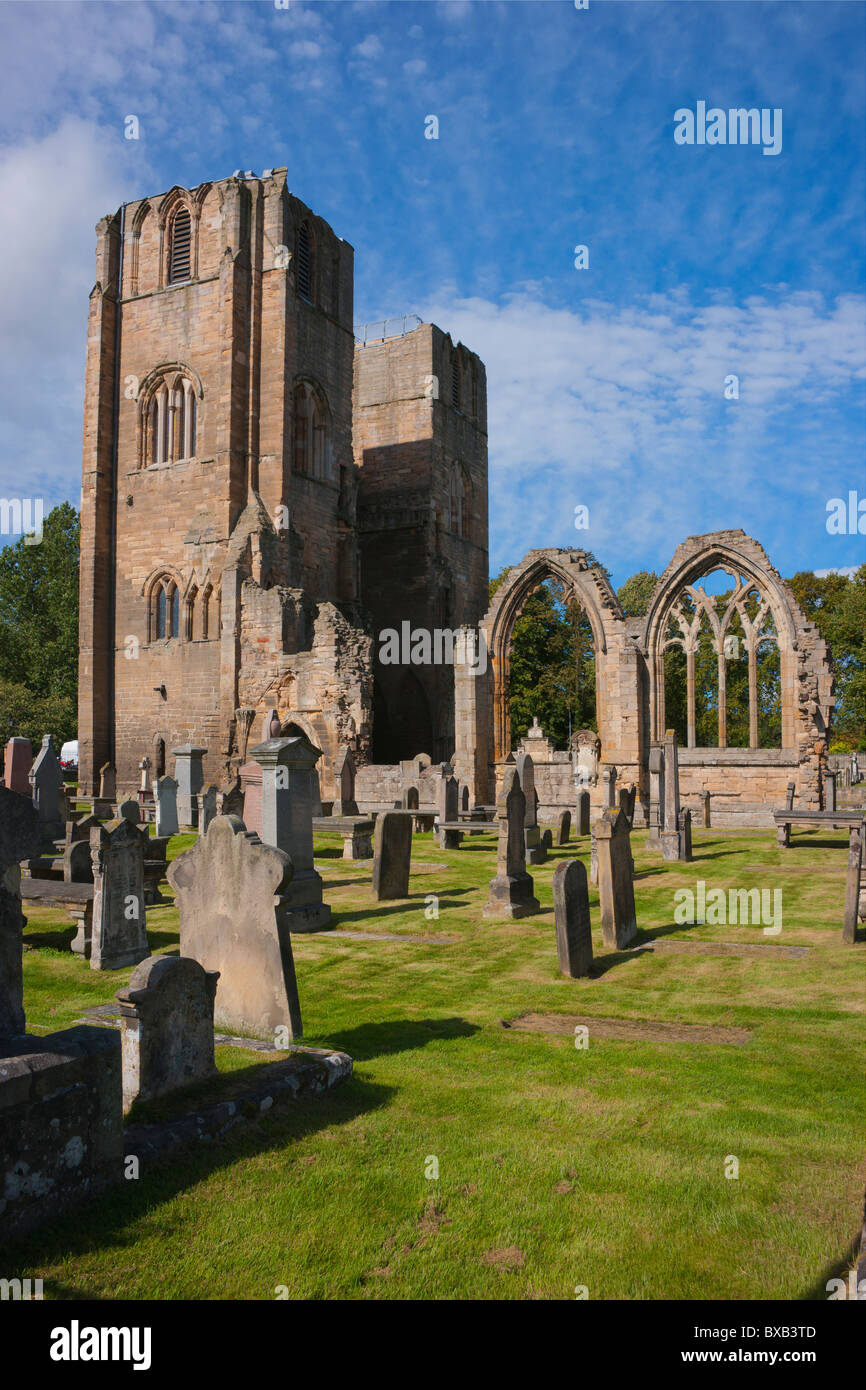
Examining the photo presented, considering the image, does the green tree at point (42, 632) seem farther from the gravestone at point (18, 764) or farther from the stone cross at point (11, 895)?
the stone cross at point (11, 895)

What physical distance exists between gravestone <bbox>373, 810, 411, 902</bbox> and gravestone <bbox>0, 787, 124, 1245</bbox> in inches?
309

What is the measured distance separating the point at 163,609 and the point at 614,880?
27276mm

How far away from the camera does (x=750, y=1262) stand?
11.8 ft

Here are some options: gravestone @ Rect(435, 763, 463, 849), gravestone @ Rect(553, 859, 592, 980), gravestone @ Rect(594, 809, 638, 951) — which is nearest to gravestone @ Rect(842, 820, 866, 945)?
gravestone @ Rect(594, 809, 638, 951)

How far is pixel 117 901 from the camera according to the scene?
8633 millimetres

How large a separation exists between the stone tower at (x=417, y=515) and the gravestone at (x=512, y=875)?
26942 millimetres

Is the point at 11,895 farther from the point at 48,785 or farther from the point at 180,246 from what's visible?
the point at 180,246

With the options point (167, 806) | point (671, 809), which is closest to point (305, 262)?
point (167, 806)

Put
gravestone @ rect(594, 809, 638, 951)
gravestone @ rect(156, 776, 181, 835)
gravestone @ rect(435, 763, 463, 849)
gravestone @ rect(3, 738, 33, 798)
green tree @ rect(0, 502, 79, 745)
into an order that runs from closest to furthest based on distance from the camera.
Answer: gravestone @ rect(594, 809, 638, 951) < gravestone @ rect(435, 763, 463, 849) < gravestone @ rect(156, 776, 181, 835) < gravestone @ rect(3, 738, 33, 798) < green tree @ rect(0, 502, 79, 745)

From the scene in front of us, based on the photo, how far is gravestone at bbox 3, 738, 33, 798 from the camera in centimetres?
2022

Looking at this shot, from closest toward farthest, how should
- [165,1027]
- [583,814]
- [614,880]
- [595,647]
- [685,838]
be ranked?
[165,1027] → [614,880] → [685,838] → [583,814] → [595,647]

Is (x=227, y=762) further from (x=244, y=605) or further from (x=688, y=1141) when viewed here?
(x=688, y=1141)

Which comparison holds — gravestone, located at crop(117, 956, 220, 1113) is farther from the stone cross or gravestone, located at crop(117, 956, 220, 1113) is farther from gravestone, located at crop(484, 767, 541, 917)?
gravestone, located at crop(484, 767, 541, 917)
